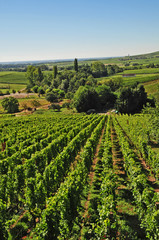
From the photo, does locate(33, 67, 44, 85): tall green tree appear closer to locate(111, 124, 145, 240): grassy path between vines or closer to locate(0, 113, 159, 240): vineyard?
locate(0, 113, 159, 240): vineyard

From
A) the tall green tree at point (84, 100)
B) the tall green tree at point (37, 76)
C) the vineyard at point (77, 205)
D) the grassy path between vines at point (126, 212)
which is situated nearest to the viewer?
the vineyard at point (77, 205)

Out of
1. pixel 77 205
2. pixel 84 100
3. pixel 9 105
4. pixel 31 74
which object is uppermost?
pixel 31 74

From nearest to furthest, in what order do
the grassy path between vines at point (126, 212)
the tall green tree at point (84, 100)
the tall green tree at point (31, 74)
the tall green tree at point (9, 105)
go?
the grassy path between vines at point (126, 212) < the tall green tree at point (9, 105) < the tall green tree at point (84, 100) < the tall green tree at point (31, 74)

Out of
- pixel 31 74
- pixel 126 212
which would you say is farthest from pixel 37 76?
pixel 126 212

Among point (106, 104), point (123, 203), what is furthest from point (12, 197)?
point (106, 104)

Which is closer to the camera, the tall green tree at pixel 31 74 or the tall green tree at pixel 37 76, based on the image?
the tall green tree at pixel 31 74

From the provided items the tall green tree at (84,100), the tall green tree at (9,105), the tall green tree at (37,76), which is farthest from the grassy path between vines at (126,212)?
the tall green tree at (37,76)

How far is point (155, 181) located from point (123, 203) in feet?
14.7

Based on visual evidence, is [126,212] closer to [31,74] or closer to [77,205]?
[77,205]

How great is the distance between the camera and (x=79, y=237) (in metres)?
8.66

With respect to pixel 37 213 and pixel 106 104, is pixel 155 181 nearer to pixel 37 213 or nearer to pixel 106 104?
pixel 37 213

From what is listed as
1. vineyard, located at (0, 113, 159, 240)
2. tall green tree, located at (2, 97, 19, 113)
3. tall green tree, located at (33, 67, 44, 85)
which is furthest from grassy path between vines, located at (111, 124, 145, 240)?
tall green tree, located at (33, 67, 44, 85)

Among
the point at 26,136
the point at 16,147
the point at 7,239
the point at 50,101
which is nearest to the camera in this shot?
the point at 7,239

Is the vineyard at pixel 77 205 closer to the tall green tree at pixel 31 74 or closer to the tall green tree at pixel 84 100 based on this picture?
the tall green tree at pixel 84 100
